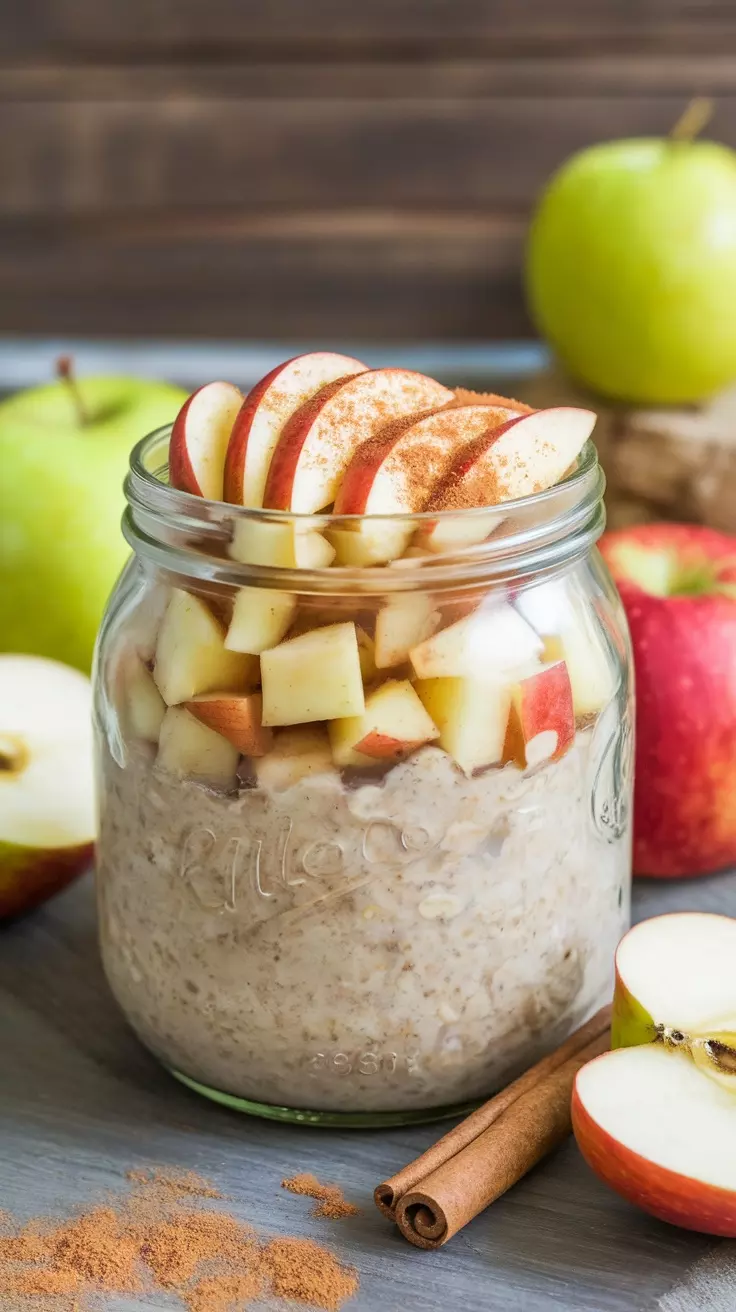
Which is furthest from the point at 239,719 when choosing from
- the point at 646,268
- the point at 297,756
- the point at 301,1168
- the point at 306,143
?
the point at 306,143

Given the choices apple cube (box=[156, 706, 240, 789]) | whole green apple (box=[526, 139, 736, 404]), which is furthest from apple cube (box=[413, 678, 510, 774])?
whole green apple (box=[526, 139, 736, 404])

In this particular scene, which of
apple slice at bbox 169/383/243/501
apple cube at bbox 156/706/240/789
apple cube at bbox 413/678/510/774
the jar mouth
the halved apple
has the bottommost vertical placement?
the halved apple

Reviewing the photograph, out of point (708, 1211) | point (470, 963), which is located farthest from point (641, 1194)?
point (470, 963)

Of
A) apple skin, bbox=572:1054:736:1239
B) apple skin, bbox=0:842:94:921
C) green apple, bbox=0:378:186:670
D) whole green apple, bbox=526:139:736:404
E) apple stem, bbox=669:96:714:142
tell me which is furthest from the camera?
apple stem, bbox=669:96:714:142

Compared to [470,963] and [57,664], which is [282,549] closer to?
[470,963]

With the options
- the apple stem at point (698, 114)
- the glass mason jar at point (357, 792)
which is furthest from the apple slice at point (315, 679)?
the apple stem at point (698, 114)

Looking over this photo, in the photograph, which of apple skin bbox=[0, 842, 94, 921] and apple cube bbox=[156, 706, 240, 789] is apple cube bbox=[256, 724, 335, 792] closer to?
apple cube bbox=[156, 706, 240, 789]
